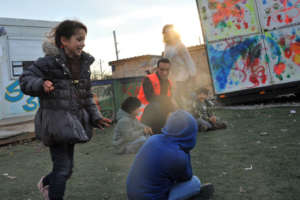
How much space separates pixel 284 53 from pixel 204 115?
3653 millimetres

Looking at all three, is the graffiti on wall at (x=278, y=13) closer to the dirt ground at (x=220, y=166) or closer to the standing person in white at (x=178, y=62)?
the dirt ground at (x=220, y=166)

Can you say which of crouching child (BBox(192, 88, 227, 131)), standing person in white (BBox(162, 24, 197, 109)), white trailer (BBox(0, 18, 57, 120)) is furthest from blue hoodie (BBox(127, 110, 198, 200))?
white trailer (BBox(0, 18, 57, 120))

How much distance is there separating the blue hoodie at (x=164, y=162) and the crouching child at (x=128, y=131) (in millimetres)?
2498

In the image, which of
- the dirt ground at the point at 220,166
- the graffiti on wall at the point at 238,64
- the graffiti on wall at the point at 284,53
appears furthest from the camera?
the graffiti on wall at the point at 238,64

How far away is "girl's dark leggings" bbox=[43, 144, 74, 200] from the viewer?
2150mm

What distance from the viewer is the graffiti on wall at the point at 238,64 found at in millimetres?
8398

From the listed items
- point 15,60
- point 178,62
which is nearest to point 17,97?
point 15,60

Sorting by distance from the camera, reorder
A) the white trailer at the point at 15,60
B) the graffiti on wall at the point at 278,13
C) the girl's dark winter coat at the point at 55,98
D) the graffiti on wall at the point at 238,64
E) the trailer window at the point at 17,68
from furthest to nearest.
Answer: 1. the graffiti on wall at the point at 238,64
2. the graffiti on wall at the point at 278,13
3. the trailer window at the point at 17,68
4. the white trailer at the point at 15,60
5. the girl's dark winter coat at the point at 55,98

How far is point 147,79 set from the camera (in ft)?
15.0

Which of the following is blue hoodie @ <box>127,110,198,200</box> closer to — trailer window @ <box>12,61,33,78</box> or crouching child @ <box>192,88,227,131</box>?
crouching child @ <box>192,88,227,131</box>

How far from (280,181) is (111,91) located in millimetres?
7513

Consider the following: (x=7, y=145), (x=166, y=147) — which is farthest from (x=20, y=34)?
(x=166, y=147)

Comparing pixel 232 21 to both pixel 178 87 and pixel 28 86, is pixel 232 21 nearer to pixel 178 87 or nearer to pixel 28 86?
pixel 178 87

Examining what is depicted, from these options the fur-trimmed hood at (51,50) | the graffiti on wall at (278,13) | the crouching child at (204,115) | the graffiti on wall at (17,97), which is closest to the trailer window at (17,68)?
the graffiti on wall at (17,97)
